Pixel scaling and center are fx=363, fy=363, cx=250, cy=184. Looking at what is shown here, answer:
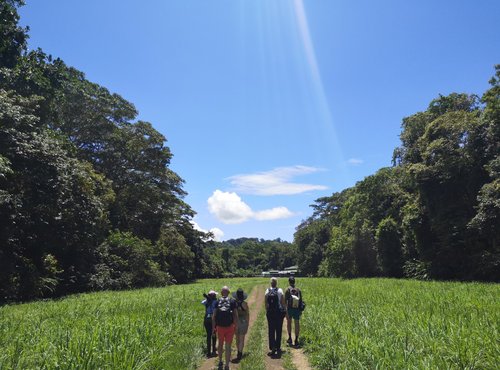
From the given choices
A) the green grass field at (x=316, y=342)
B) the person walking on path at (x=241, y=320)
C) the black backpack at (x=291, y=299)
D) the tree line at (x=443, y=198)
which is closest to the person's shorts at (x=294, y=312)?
the black backpack at (x=291, y=299)

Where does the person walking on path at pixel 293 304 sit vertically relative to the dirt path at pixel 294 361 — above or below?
above

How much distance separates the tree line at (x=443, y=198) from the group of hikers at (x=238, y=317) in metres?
20.3

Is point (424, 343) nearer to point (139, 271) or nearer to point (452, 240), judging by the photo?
point (452, 240)

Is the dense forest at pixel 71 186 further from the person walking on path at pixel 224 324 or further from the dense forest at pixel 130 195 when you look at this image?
the person walking on path at pixel 224 324

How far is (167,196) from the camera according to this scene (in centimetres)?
4275

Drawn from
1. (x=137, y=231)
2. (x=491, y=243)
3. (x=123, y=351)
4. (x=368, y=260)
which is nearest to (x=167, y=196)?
(x=137, y=231)

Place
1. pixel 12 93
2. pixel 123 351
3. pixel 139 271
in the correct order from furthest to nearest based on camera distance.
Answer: pixel 139 271 → pixel 12 93 → pixel 123 351

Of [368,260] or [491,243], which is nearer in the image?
[491,243]

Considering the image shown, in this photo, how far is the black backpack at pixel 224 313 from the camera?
28.0 feet

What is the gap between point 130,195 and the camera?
3909 cm

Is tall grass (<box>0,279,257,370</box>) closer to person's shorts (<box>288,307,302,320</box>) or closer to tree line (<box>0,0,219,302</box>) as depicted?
person's shorts (<box>288,307,302,320</box>)

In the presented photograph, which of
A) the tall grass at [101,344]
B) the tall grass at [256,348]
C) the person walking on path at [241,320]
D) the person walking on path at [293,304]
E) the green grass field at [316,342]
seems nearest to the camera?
the tall grass at [101,344]

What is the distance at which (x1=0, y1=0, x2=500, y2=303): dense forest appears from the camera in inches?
740

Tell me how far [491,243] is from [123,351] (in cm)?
2867
